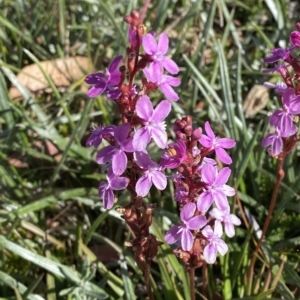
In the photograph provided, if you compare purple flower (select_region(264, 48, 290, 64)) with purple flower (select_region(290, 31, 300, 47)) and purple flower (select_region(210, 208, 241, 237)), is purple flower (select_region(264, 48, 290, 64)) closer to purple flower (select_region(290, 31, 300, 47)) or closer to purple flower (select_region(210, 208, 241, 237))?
purple flower (select_region(290, 31, 300, 47))

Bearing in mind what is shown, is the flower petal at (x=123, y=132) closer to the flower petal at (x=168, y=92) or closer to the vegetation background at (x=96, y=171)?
the flower petal at (x=168, y=92)

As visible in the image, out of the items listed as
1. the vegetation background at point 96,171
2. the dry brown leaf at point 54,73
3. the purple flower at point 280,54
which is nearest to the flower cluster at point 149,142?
the purple flower at point 280,54

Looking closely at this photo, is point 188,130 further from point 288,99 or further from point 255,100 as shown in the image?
point 255,100

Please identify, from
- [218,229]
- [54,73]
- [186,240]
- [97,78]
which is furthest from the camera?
[54,73]

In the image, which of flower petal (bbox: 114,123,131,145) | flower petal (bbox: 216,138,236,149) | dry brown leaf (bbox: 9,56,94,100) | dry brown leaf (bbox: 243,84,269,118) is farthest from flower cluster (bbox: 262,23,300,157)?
dry brown leaf (bbox: 9,56,94,100)

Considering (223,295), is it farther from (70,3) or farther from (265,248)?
(70,3)

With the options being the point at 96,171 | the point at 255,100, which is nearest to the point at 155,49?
the point at 96,171
